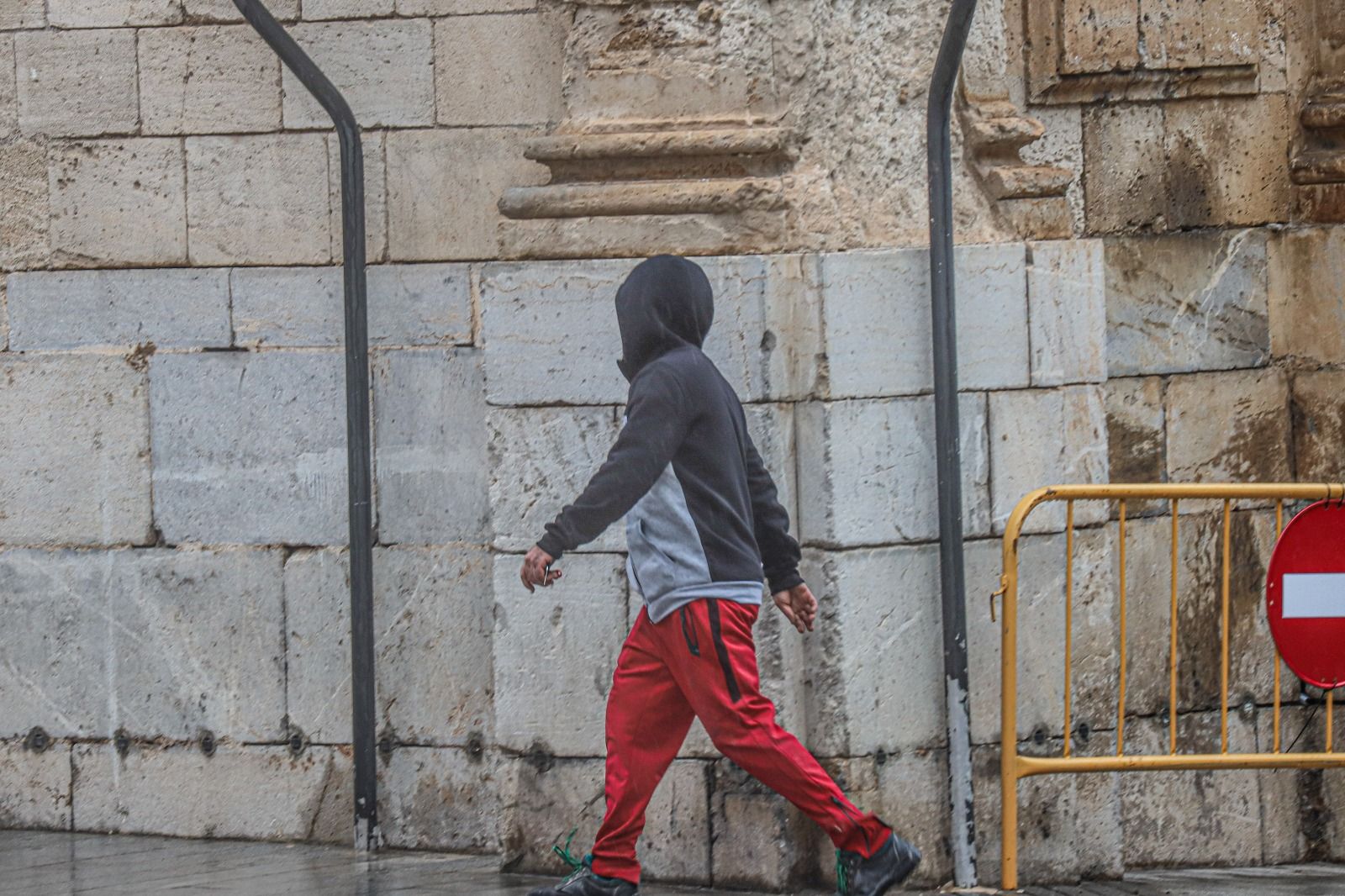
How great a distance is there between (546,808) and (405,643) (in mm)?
922

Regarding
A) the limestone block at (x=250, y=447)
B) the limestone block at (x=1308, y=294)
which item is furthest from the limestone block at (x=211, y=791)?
the limestone block at (x=1308, y=294)

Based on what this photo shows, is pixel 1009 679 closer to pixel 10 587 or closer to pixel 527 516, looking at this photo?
pixel 527 516

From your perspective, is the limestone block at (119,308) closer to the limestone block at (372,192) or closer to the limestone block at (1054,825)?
the limestone block at (372,192)

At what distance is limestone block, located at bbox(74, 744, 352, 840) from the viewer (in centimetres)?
596

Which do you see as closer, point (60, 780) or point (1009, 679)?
point (1009, 679)

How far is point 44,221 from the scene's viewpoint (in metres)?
6.18

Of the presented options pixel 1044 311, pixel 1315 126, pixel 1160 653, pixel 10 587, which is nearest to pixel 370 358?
pixel 10 587

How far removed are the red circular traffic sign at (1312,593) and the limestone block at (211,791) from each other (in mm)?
3112

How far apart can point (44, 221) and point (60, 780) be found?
6.56ft

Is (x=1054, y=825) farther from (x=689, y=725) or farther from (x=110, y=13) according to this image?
(x=110, y=13)

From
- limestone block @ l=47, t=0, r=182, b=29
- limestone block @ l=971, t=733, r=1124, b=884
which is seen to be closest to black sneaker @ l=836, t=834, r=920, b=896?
limestone block @ l=971, t=733, r=1124, b=884

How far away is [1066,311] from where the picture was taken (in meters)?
5.46

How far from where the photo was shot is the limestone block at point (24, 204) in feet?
20.3

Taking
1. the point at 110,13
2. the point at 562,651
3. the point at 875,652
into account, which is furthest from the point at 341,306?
the point at 875,652
